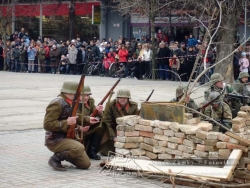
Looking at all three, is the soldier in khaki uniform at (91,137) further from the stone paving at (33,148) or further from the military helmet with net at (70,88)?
the military helmet with net at (70,88)

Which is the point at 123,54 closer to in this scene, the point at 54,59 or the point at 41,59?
the point at 54,59

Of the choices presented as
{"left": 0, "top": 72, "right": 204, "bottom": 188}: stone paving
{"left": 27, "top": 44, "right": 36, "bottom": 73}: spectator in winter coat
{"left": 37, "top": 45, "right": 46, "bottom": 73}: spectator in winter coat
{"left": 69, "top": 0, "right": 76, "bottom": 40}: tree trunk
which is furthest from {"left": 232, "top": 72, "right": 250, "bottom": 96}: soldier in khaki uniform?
{"left": 69, "top": 0, "right": 76, "bottom": 40}: tree trunk

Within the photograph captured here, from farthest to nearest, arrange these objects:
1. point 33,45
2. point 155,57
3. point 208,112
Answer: point 33,45, point 155,57, point 208,112

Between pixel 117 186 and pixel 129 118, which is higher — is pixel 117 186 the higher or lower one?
the lower one

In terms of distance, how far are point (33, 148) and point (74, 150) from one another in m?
2.29

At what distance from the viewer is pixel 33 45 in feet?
111

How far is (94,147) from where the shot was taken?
10.7 metres

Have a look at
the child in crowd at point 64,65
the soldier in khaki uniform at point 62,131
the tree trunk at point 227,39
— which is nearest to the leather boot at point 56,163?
the soldier in khaki uniform at point 62,131

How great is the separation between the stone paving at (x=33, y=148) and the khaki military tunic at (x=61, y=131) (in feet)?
0.76

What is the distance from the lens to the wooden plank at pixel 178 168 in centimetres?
797

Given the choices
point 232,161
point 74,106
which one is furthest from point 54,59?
point 232,161

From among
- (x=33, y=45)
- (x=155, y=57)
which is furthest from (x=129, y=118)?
(x=33, y=45)

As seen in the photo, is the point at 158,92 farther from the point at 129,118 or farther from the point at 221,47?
the point at 129,118

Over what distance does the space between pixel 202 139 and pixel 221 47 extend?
15586mm
